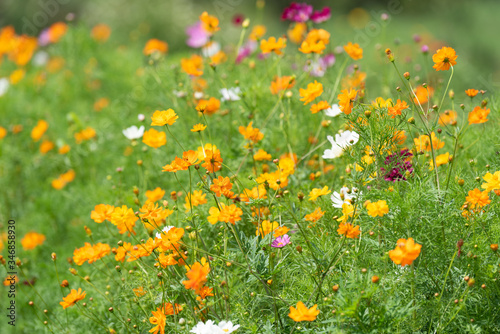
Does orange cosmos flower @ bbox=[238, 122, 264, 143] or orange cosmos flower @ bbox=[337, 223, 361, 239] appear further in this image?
orange cosmos flower @ bbox=[238, 122, 264, 143]

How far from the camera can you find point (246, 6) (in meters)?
8.97

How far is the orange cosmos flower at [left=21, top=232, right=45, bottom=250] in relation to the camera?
7.98ft

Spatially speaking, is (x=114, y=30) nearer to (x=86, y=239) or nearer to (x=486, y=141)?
(x=86, y=239)

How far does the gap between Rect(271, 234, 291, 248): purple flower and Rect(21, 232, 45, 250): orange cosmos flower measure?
1.53 metres

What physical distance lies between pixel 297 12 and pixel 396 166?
44.3 inches

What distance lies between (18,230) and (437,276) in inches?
87.9

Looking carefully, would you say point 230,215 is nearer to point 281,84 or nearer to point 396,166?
point 396,166

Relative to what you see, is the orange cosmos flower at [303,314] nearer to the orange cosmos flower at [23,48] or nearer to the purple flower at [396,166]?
the purple flower at [396,166]

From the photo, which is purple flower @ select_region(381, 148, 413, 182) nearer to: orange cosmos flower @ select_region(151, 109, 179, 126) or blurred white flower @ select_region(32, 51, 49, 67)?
orange cosmos flower @ select_region(151, 109, 179, 126)

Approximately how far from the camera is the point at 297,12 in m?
2.27

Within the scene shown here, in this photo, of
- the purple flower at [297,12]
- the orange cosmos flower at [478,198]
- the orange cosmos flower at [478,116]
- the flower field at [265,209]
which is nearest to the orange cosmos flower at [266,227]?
the flower field at [265,209]

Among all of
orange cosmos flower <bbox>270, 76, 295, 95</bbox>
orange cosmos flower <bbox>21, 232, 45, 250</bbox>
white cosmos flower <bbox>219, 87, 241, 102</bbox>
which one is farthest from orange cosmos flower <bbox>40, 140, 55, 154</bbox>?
orange cosmos flower <bbox>270, 76, 295, 95</bbox>

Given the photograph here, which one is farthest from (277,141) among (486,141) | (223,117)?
(486,141)

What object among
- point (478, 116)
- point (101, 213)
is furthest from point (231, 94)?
point (478, 116)
